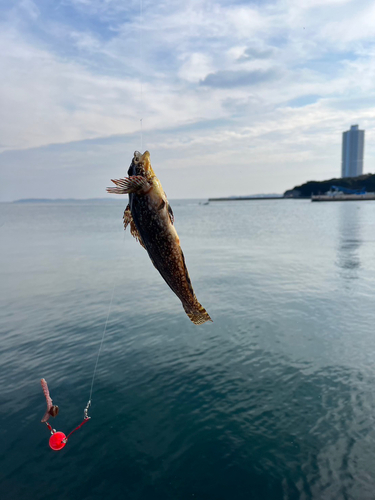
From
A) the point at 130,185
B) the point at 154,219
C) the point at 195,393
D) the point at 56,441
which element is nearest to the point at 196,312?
the point at 154,219

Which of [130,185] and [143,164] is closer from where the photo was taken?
[130,185]

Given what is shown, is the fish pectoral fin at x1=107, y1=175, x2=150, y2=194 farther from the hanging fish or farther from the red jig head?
the red jig head

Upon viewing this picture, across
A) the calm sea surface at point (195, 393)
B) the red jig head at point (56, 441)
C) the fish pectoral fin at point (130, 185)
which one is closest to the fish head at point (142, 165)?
the fish pectoral fin at point (130, 185)

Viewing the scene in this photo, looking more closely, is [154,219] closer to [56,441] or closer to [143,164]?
[143,164]

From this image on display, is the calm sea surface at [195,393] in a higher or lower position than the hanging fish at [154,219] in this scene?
lower

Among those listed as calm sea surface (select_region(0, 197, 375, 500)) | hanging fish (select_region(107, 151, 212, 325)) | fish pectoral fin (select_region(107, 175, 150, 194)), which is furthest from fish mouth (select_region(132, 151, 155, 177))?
calm sea surface (select_region(0, 197, 375, 500))

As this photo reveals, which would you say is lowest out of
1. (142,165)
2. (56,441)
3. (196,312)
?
(56,441)

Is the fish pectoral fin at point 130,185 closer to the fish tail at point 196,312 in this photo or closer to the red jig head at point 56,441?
the fish tail at point 196,312
